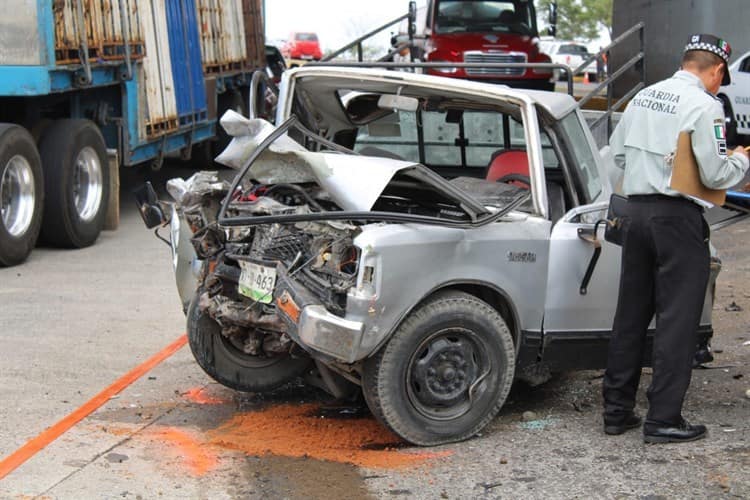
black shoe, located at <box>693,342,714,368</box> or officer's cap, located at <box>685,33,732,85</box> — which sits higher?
officer's cap, located at <box>685,33,732,85</box>

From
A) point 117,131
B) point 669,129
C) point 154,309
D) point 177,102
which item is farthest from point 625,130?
point 177,102

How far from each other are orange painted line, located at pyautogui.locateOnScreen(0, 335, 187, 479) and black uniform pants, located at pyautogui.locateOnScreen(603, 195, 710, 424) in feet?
8.64

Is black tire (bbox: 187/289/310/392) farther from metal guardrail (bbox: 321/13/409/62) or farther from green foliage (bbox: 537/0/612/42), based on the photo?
green foliage (bbox: 537/0/612/42)

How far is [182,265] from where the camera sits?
5973 millimetres

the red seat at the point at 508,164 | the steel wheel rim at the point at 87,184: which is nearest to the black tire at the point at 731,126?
the steel wheel rim at the point at 87,184

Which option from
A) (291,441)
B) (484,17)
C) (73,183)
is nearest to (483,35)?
(484,17)

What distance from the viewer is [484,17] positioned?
2202 centimetres

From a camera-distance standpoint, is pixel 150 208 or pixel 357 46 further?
pixel 357 46

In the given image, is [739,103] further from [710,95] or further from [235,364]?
[235,364]

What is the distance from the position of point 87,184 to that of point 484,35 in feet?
39.3

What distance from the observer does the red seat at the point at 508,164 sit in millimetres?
6277

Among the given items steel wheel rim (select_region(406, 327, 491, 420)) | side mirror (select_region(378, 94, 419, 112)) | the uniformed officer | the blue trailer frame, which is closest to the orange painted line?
steel wheel rim (select_region(406, 327, 491, 420))

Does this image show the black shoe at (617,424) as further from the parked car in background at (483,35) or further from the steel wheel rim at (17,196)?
the parked car in background at (483,35)

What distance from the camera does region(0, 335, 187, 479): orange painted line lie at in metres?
5.07
